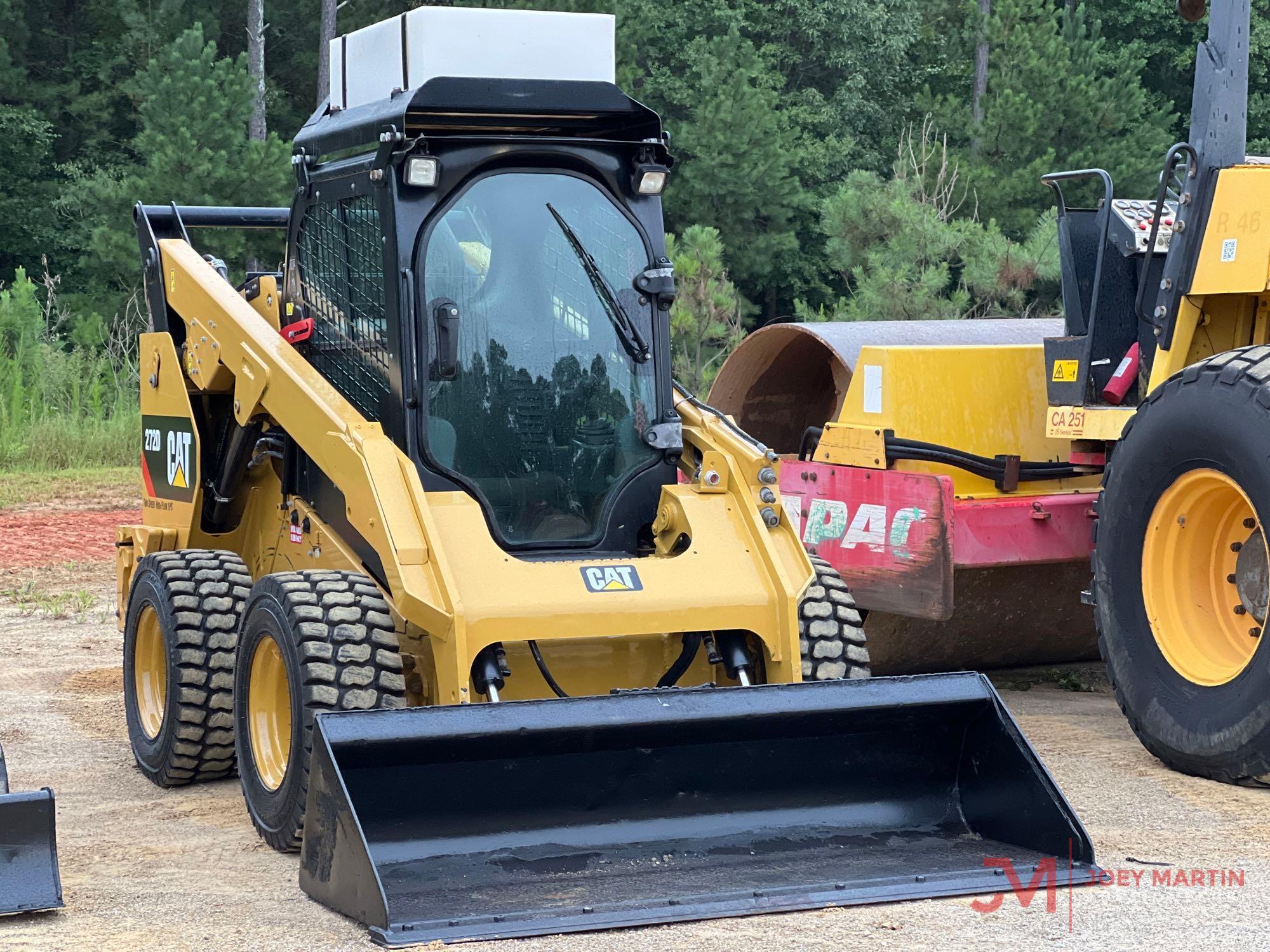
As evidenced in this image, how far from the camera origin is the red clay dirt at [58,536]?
11562 mm

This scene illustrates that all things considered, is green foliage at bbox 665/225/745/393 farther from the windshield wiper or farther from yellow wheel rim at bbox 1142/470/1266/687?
the windshield wiper

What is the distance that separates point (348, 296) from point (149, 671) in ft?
5.40

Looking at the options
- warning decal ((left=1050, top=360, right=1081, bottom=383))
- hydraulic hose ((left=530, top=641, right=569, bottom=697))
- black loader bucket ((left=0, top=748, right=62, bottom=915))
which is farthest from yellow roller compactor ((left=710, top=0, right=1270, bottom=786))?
black loader bucket ((left=0, top=748, right=62, bottom=915))

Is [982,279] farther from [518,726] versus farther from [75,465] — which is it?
[518,726]

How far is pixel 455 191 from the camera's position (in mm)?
5230

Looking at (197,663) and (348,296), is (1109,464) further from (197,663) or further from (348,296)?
(197,663)

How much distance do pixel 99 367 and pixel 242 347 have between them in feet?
42.4

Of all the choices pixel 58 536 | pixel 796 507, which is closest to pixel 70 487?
pixel 58 536

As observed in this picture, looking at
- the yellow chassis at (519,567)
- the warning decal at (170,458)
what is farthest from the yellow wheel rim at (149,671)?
the yellow chassis at (519,567)

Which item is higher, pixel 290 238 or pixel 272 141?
pixel 272 141

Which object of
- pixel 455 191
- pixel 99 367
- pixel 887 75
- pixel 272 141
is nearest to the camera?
pixel 455 191

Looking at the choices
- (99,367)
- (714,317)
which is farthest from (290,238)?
(99,367)

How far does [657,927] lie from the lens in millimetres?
4051

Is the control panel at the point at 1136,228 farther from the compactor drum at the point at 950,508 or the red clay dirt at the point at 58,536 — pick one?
the red clay dirt at the point at 58,536
